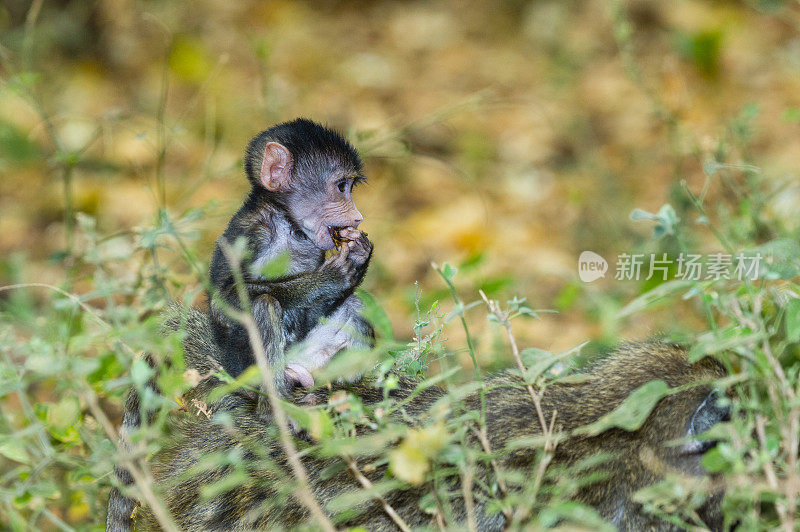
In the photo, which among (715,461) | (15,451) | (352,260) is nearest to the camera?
(715,461)

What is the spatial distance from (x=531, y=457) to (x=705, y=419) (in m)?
0.59

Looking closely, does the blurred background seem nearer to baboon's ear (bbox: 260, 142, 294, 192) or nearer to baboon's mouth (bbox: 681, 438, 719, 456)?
baboon's ear (bbox: 260, 142, 294, 192)

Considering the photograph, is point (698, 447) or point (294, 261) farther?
point (294, 261)

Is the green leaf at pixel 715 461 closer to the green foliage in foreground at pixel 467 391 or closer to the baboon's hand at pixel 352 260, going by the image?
the green foliage in foreground at pixel 467 391

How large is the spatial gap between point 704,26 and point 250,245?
702 centimetres

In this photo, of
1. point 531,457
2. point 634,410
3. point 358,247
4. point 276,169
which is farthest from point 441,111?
point 634,410

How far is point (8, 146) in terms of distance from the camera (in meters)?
6.80

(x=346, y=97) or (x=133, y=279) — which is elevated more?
(x=133, y=279)

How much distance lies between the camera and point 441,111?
6.39 meters

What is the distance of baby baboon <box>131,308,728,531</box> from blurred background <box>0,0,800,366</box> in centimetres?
271

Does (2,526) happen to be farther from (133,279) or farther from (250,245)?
(250,245)

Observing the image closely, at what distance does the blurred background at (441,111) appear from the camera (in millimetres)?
6836

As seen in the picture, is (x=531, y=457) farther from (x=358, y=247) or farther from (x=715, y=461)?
(x=358, y=247)

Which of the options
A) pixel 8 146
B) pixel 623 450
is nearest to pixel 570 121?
pixel 8 146
